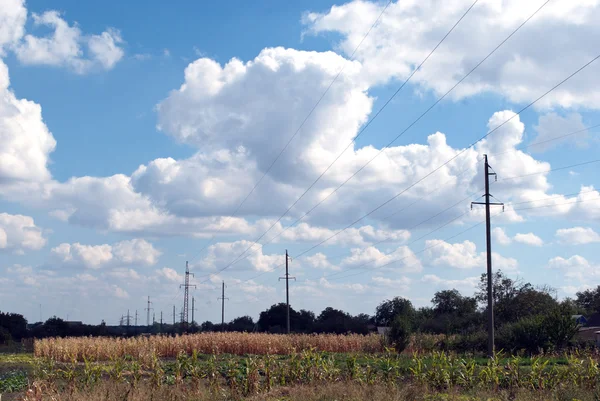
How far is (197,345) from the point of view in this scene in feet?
139

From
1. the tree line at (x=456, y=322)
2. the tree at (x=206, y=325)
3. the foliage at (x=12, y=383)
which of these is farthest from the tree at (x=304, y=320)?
the foliage at (x=12, y=383)

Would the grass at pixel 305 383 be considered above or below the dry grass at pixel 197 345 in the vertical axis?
above

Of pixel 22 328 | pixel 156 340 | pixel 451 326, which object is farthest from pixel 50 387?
pixel 22 328

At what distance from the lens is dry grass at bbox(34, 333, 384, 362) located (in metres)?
37.5

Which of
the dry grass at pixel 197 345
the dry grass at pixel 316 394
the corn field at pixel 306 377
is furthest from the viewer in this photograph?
the dry grass at pixel 197 345

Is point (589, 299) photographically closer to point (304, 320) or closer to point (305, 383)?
point (304, 320)

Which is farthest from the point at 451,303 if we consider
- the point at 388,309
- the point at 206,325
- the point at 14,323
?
the point at 14,323

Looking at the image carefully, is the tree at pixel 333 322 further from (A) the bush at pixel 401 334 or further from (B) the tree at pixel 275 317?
(A) the bush at pixel 401 334

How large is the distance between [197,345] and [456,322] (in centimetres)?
3101

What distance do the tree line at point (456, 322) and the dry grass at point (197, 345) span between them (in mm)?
3605

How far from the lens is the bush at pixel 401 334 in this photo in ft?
139

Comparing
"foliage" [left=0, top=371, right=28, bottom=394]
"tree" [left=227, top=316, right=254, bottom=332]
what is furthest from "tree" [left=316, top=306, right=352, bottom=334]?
"foliage" [left=0, top=371, right=28, bottom=394]

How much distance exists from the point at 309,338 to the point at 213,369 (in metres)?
27.5

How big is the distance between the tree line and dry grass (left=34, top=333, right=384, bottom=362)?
361cm
